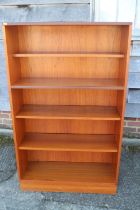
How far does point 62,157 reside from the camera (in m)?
2.43

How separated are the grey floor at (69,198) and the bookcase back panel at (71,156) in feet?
0.75

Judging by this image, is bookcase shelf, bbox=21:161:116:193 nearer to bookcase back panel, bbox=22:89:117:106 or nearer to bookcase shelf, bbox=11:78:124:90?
bookcase back panel, bbox=22:89:117:106

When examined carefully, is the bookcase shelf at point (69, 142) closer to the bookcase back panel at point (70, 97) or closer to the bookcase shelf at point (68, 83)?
the bookcase back panel at point (70, 97)

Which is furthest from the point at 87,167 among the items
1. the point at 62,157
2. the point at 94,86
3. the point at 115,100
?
the point at 94,86

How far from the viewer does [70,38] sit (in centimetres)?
202

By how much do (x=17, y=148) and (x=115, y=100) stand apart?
969 mm

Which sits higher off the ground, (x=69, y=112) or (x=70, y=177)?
(x=69, y=112)

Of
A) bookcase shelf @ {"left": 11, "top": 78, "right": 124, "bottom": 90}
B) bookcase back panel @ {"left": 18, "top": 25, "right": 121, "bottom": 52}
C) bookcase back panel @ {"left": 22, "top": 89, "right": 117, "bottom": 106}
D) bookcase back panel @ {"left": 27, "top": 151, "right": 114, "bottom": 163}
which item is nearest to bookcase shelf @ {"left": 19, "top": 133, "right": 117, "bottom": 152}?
bookcase back panel @ {"left": 27, "top": 151, "right": 114, "bottom": 163}

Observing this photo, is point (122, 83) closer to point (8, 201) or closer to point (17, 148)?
point (17, 148)

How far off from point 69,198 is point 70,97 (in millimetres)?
897

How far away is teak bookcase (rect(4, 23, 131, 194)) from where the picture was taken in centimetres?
195

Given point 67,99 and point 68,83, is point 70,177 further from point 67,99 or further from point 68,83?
point 68,83

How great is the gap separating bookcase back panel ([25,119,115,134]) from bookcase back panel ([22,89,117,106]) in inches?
7.7

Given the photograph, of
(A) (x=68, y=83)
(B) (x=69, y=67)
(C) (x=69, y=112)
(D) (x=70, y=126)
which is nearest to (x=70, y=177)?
(D) (x=70, y=126)
